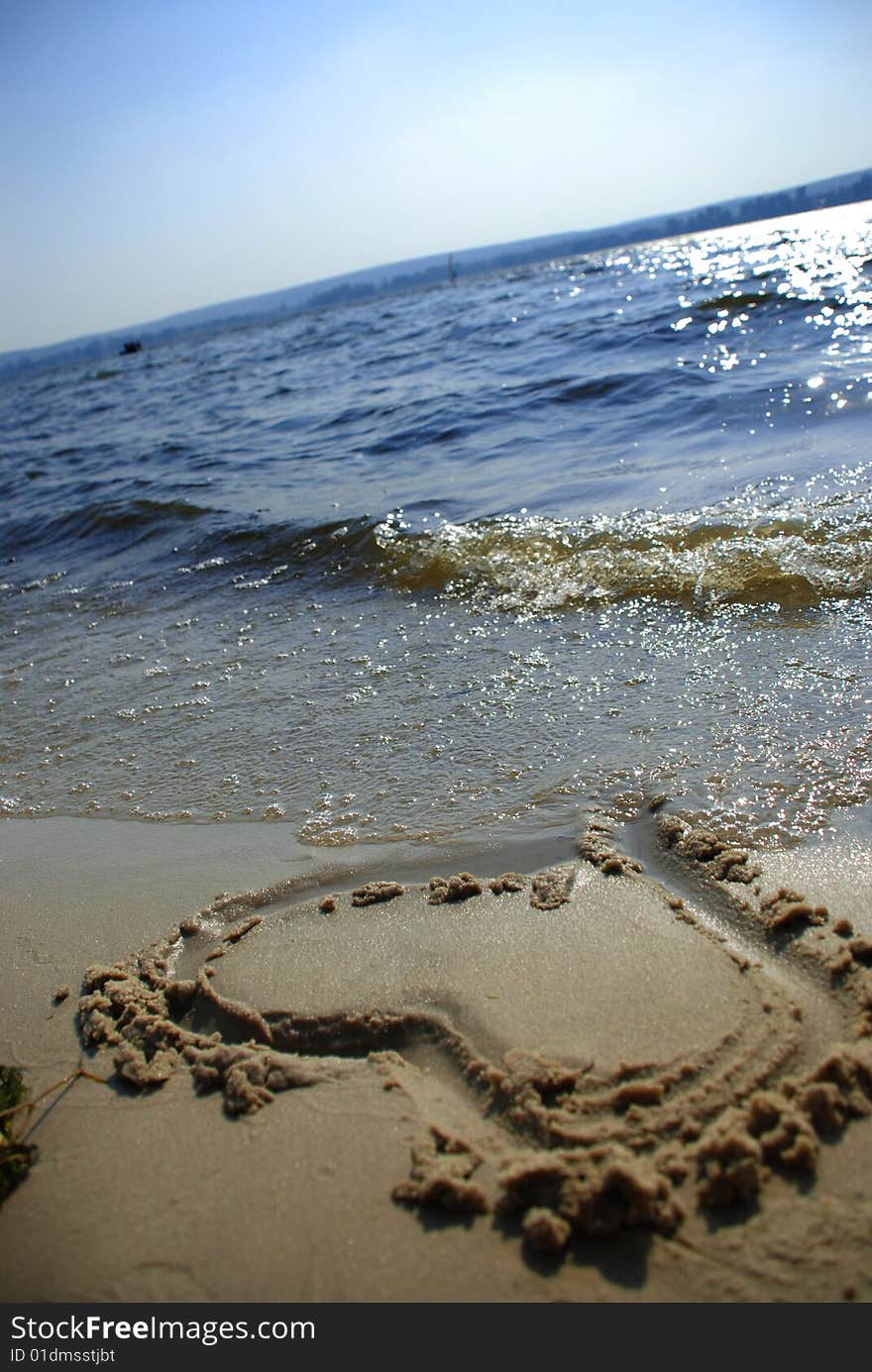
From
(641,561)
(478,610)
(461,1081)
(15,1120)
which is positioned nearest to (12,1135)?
(15,1120)

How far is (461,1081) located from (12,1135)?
858 mm

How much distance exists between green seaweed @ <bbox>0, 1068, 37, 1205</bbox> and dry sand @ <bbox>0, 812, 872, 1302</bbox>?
29mm

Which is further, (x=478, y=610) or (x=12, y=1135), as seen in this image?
(x=478, y=610)

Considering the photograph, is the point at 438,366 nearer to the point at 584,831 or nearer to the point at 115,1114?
the point at 584,831

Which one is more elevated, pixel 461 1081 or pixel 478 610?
pixel 478 610

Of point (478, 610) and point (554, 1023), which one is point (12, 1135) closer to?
point (554, 1023)

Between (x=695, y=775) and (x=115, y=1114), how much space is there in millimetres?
1742

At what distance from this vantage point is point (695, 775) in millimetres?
2525

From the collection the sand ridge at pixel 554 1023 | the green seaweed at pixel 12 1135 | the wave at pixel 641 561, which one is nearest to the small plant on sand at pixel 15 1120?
the green seaweed at pixel 12 1135

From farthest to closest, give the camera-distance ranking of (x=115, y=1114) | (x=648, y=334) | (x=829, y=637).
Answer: (x=648, y=334) → (x=829, y=637) → (x=115, y=1114)

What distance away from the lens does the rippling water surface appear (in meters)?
2.72

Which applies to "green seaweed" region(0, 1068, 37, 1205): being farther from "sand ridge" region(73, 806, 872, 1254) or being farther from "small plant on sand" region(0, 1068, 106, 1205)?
"sand ridge" region(73, 806, 872, 1254)

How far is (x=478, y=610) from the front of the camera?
14.0 ft
